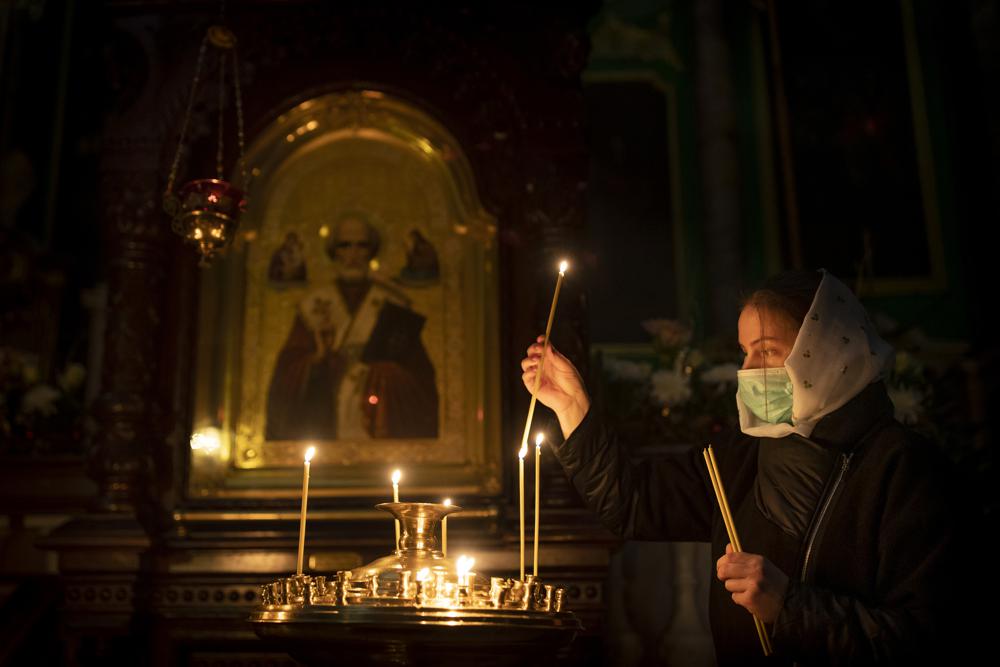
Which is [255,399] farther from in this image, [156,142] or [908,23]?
[908,23]

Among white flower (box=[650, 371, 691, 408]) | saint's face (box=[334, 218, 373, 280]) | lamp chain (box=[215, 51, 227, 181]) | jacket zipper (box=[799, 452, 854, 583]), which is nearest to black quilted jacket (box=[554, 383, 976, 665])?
jacket zipper (box=[799, 452, 854, 583])

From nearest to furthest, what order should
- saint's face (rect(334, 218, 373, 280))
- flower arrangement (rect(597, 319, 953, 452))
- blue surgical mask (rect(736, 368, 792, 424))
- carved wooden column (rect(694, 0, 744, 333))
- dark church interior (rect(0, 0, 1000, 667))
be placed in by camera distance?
blue surgical mask (rect(736, 368, 792, 424))
dark church interior (rect(0, 0, 1000, 667))
flower arrangement (rect(597, 319, 953, 452))
saint's face (rect(334, 218, 373, 280))
carved wooden column (rect(694, 0, 744, 333))

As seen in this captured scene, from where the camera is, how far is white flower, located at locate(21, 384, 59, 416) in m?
4.30

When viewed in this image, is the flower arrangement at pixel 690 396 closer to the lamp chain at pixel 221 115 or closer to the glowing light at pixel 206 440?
the glowing light at pixel 206 440

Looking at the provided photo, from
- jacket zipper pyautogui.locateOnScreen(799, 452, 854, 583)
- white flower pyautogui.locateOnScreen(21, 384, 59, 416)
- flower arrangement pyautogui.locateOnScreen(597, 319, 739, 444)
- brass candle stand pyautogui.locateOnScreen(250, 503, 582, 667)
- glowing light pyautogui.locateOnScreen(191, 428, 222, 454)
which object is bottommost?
brass candle stand pyautogui.locateOnScreen(250, 503, 582, 667)

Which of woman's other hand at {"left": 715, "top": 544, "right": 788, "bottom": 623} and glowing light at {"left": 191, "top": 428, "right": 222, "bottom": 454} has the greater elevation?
glowing light at {"left": 191, "top": 428, "right": 222, "bottom": 454}

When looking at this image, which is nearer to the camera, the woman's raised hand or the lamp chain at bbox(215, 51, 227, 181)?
the woman's raised hand

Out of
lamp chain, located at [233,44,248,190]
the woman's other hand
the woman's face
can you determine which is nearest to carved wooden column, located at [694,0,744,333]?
lamp chain, located at [233,44,248,190]

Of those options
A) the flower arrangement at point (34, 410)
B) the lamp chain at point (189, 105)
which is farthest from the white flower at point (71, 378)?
the lamp chain at point (189, 105)

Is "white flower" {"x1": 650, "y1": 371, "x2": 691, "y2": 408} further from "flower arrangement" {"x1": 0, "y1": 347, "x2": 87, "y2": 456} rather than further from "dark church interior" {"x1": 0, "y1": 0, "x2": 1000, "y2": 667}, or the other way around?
"flower arrangement" {"x1": 0, "y1": 347, "x2": 87, "y2": 456}

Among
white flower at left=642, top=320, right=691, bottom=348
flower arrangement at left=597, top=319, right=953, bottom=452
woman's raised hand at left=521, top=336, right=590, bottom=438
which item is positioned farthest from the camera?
white flower at left=642, top=320, right=691, bottom=348

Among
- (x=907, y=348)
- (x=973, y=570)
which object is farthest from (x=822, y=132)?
(x=973, y=570)

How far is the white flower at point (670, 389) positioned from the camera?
3.85m

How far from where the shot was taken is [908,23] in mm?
5930
